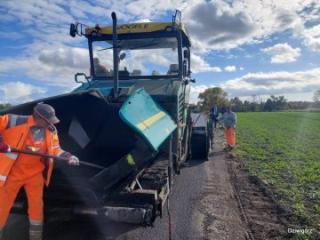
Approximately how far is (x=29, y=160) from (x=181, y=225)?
7.18 ft

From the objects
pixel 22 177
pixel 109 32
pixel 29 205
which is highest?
pixel 109 32

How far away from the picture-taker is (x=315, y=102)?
305ft

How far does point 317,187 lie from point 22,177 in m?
5.30

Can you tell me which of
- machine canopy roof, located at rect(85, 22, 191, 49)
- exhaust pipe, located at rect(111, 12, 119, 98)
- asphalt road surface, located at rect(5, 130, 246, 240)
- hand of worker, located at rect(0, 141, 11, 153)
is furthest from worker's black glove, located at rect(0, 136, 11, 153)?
machine canopy roof, located at rect(85, 22, 191, 49)

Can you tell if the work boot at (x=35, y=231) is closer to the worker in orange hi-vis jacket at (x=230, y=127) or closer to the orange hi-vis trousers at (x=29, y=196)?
the orange hi-vis trousers at (x=29, y=196)

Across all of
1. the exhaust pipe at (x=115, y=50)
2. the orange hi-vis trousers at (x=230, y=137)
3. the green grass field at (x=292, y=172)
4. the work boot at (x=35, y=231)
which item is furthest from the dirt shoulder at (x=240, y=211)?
the orange hi-vis trousers at (x=230, y=137)

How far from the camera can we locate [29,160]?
3750 mm

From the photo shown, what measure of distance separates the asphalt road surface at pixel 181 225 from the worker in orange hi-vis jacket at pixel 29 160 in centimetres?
73

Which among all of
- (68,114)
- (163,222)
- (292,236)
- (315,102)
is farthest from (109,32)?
(315,102)

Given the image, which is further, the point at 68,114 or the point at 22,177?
the point at 68,114

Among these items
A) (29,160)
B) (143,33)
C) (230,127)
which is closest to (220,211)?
(29,160)

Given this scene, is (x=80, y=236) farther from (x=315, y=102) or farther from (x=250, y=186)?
(x=315, y=102)

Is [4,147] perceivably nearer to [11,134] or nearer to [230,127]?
[11,134]

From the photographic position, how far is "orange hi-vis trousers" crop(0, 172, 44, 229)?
144 inches
